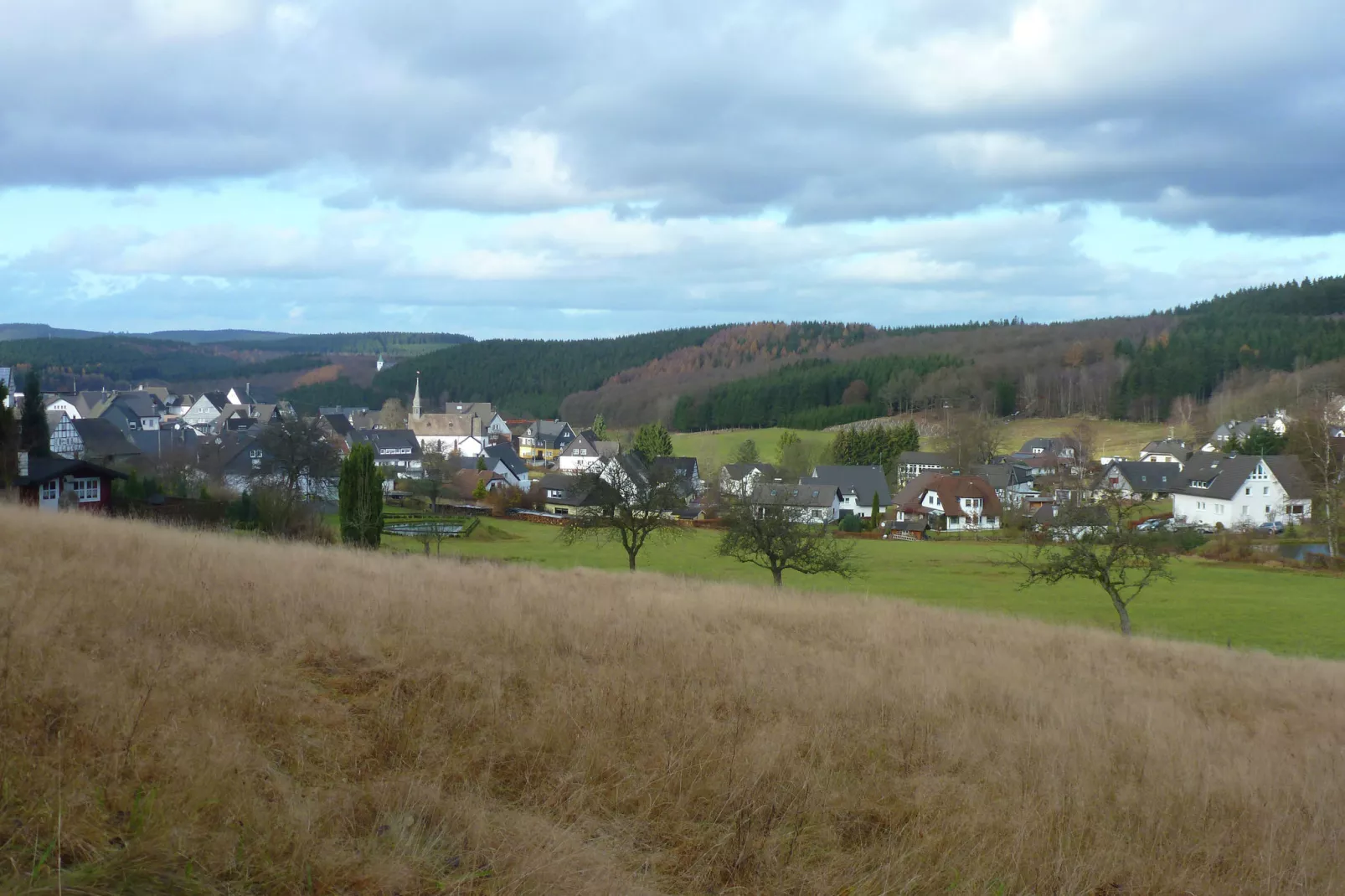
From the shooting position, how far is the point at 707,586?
20.9 m

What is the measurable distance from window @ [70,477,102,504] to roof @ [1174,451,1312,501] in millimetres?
71554

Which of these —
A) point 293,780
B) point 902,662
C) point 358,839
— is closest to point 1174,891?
point 358,839

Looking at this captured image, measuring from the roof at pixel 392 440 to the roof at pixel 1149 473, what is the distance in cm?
6994

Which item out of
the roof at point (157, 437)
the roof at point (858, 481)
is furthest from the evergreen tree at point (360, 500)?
the roof at point (157, 437)

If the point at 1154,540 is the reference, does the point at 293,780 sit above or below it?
above

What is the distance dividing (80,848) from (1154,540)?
29.1 metres

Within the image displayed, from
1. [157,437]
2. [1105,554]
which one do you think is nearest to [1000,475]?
[1105,554]

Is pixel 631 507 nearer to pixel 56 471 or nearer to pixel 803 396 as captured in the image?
pixel 56 471

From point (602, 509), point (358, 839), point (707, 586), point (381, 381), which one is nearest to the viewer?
point (358, 839)

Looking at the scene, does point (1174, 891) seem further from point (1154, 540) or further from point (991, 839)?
point (1154, 540)

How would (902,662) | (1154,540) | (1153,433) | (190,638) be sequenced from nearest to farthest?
(190,638) → (902,662) → (1154,540) → (1153,433)

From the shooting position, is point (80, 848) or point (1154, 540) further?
point (1154, 540)

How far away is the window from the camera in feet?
123

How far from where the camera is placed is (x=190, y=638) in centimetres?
802
